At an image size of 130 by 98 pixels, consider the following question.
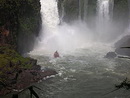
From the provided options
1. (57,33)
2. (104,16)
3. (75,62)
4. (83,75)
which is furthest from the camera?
(104,16)

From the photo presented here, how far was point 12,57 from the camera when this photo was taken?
23.4 m

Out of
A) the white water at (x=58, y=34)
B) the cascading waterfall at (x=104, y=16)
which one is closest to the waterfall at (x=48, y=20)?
the white water at (x=58, y=34)

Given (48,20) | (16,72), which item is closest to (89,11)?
(48,20)

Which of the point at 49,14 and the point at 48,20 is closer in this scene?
the point at 48,20

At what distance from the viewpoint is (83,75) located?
23578 mm

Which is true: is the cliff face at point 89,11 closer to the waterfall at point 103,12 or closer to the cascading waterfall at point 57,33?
the waterfall at point 103,12

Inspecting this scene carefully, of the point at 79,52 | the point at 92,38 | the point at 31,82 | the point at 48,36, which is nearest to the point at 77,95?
the point at 31,82

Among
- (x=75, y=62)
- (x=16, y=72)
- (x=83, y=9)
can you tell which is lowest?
(x=16, y=72)

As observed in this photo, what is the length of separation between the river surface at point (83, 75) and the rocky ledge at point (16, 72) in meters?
1.23

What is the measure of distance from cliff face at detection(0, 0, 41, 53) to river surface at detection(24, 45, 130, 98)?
3.15 metres

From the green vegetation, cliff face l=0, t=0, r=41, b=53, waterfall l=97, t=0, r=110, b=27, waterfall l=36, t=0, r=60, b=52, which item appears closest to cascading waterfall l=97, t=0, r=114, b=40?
waterfall l=97, t=0, r=110, b=27

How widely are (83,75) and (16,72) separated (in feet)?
24.1

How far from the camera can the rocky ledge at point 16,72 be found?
63.4 ft

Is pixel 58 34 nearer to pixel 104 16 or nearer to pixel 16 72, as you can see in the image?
pixel 104 16
